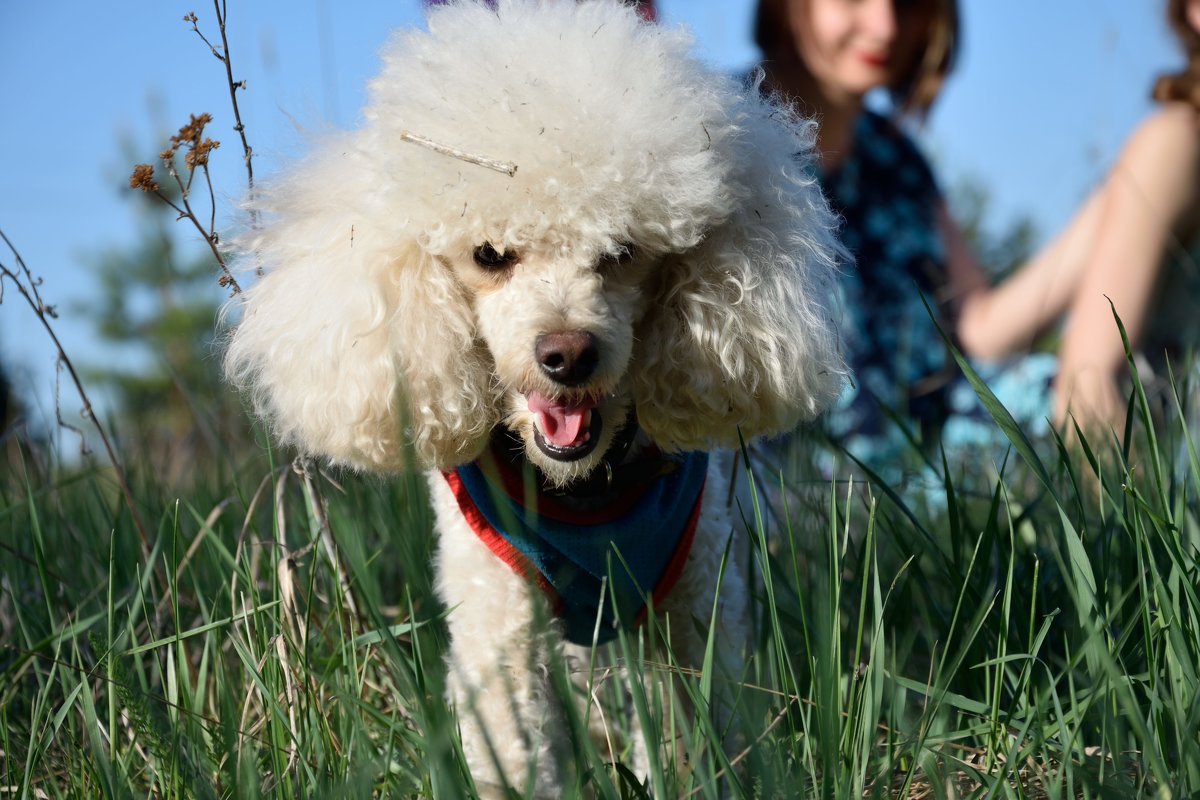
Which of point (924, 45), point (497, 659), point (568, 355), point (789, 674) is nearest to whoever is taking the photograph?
point (789, 674)

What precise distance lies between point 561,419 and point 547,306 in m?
0.23

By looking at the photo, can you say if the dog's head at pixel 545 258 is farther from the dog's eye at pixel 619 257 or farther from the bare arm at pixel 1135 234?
the bare arm at pixel 1135 234

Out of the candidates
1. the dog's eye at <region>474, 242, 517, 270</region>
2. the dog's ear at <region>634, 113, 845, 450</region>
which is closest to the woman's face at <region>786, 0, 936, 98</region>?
the dog's ear at <region>634, 113, 845, 450</region>

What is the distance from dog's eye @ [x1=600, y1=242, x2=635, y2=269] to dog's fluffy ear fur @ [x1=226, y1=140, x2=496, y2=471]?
317 millimetres

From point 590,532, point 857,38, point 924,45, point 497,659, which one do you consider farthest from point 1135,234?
point 497,659

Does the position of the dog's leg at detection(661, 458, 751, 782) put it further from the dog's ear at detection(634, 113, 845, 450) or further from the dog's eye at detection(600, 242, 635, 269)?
the dog's eye at detection(600, 242, 635, 269)

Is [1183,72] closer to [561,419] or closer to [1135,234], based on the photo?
[1135,234]

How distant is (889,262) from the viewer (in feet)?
16.3

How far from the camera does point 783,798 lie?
137 cm

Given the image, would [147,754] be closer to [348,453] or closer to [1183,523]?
[348,453]

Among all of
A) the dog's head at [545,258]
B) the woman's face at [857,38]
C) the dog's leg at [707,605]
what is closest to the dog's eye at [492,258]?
the dog's head at [545,258]

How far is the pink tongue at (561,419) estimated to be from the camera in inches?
85.2

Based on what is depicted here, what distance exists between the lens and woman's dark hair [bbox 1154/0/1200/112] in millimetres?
4246

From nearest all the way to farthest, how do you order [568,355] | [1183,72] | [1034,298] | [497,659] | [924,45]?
[568,355] < [497,659] < [1183,72] < [1034,298] < [924,45]
